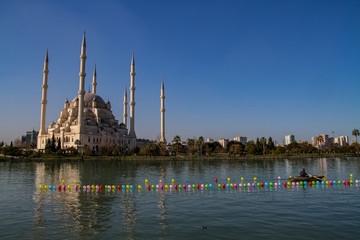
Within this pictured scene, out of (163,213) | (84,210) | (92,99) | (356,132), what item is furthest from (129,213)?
(356,132)

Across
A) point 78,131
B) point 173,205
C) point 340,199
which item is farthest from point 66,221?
point 78,131

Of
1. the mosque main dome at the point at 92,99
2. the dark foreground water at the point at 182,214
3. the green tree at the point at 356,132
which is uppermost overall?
the mosque main dome at the point at 92,99

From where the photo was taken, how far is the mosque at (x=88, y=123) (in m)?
97.2

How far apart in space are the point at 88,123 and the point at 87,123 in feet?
1.24

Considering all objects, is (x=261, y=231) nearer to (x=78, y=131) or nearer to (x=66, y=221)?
(x=66, y=221)

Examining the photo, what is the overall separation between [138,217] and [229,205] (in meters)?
5.77

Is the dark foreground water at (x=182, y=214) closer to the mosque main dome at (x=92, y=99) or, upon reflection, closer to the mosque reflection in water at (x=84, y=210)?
the mosque reflection in water at (x=84, y=210)

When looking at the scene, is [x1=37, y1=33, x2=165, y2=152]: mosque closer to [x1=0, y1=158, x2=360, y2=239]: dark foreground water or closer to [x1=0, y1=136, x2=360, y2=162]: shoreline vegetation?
[x1=0, y1=136, x2=360, y2=162]: shoreline vegetation

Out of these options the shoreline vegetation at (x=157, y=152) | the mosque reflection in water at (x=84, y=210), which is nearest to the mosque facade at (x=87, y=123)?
the shoreline vegetation at (x=157, y=152)

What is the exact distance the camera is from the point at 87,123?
106 meters

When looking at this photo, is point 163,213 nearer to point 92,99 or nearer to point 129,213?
point 129,213

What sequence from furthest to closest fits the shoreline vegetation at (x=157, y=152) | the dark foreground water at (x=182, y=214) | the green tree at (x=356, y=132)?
the green tree at (x=356, y=132), the shoreline vegetation at (x=157, y=152), the dark foreground water at (x=182, y=214)

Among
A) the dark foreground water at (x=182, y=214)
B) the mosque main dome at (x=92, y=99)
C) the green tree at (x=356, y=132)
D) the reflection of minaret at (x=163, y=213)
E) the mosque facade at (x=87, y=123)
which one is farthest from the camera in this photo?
the mosque main dome at (x=92, y=99)

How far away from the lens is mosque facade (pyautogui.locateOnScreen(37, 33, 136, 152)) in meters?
97.1
